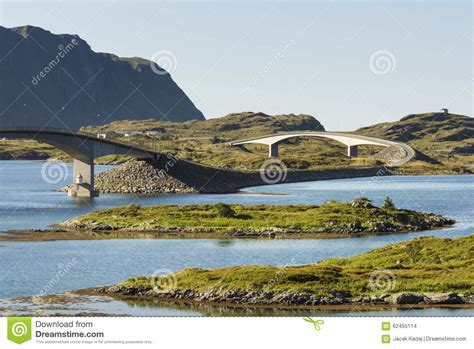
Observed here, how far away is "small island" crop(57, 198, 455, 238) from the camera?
109 meters

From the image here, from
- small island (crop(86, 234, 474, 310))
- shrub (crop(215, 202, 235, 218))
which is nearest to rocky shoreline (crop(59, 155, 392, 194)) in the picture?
shrub (crop(215, 202, 235, 218))

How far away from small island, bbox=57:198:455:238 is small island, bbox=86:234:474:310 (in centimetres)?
3849

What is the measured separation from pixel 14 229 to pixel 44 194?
227 ft

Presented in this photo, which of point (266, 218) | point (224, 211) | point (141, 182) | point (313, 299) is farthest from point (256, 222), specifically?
point (141, 182)

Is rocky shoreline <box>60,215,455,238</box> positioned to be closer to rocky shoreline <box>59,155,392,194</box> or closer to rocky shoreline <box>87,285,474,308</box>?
rocky shoreline <box>87,285,474,308</box>

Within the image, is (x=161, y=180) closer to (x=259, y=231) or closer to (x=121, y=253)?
(x=259, y=231)

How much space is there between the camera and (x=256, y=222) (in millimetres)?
113500

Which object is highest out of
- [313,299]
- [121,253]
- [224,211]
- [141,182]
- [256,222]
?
[141,182]

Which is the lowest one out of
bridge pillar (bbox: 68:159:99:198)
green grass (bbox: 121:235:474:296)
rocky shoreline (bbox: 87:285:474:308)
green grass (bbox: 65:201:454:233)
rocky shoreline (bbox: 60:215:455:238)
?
rocky shoreline (bbox: 87:285:474:308)

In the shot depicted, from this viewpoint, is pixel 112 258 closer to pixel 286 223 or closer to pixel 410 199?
pixel 286 223

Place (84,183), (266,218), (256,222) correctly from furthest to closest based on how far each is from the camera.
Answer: (84,183) < (266,218) < (256,222)

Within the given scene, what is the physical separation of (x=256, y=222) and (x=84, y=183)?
68.4 m
